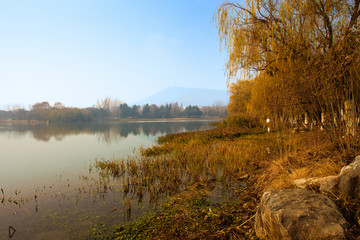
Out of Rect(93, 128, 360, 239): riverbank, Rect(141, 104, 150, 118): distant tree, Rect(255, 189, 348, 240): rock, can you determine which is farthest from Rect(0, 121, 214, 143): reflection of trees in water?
Rect(141, 104, 150, 118): distant tree

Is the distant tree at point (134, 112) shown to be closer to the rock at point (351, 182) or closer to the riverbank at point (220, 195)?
the riverbank at point (220, 195)

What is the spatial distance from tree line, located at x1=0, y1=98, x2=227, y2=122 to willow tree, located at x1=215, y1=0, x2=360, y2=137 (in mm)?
76550

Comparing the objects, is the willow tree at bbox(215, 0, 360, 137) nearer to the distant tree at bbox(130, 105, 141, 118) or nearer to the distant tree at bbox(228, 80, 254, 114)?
the distant tree at bbox(228, 80, 254, 114)

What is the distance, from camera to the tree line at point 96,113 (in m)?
73.1

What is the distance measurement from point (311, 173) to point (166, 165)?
510cm

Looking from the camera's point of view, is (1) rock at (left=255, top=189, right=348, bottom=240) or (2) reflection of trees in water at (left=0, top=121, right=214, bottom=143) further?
(2) reflection of trees in water at (left=0, top=121, right=214, bottom=143)

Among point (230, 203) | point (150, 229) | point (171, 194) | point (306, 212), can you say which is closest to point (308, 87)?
point (230, 203)

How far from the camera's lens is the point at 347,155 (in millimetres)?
4379

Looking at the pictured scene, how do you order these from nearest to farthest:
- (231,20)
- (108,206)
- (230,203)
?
1. (230,203)
2. (108,206)
3. (231,20)

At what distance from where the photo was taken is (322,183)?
3596 mm

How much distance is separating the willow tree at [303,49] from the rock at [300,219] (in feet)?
9.37

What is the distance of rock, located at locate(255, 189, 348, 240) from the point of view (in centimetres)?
249

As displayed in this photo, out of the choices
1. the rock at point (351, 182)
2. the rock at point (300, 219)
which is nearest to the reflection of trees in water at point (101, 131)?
the rock at point (300, 219)

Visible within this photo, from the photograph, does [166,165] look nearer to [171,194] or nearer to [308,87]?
[171,194]
